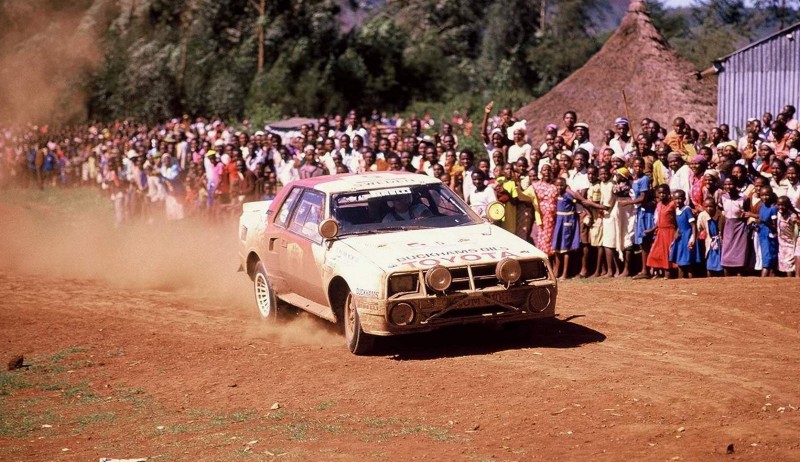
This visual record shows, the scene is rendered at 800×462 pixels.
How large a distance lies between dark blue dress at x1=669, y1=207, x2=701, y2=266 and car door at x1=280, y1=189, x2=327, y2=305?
5057mm

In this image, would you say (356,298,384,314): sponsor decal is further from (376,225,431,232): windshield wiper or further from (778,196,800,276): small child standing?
(778,196,800,276): small child standing

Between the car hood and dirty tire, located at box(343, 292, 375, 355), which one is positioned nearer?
the car hood

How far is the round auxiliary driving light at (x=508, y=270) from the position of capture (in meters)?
10.0

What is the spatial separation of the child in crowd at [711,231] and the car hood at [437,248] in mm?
4222

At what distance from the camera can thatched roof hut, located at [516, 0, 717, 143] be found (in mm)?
23438

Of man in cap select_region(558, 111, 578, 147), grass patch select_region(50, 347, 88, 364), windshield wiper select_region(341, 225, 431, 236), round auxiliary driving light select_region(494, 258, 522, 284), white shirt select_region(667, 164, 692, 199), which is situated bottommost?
grass patch select_region(50, 347, 88, 364)

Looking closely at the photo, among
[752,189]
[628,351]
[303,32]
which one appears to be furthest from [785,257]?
[303,32]

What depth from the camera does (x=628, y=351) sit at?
33.8 ft

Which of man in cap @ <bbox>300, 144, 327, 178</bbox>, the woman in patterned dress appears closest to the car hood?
the woman in patterned dress

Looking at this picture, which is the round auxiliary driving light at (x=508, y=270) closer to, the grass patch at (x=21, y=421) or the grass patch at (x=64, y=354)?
the grass patch at (x=21, y=421)

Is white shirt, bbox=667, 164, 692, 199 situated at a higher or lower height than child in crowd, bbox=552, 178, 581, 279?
higher

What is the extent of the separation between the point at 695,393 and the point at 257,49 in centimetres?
4449

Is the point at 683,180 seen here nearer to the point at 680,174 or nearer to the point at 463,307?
the point at 680,174

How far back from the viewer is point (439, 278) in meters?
9.85
